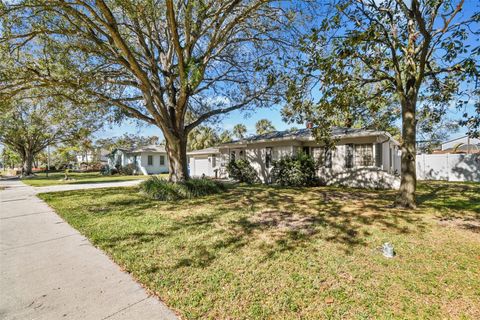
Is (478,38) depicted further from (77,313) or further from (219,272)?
(77,313)

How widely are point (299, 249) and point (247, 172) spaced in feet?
39.2

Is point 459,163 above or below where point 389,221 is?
above

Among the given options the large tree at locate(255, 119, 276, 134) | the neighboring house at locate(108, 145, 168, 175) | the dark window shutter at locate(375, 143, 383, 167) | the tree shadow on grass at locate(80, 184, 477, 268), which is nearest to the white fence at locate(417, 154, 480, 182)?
the dark window shutter at locate(375, 143, 383, 167)

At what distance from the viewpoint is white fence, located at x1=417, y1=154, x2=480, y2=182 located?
602 inches

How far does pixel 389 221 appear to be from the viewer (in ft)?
19.8

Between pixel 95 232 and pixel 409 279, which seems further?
pixel 95 232

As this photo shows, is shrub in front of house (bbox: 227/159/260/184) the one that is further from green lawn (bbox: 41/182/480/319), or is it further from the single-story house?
green lawn (bbox: 41/182/480/319)

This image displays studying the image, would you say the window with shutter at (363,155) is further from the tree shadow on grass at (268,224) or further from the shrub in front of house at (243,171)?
the shrub in front of house at (243,171)

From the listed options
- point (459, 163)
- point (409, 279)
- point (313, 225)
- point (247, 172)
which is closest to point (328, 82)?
point (313, 225)

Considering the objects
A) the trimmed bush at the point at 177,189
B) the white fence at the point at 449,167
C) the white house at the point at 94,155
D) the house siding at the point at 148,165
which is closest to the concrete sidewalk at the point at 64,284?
the trimmed bush at the point at 177,189

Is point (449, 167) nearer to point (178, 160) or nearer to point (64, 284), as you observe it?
point (178, 160)

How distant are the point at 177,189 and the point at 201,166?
1453 centimetres

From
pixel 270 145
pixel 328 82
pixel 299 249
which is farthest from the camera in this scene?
pixel 270 145

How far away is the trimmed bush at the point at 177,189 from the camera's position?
31.5 feet
